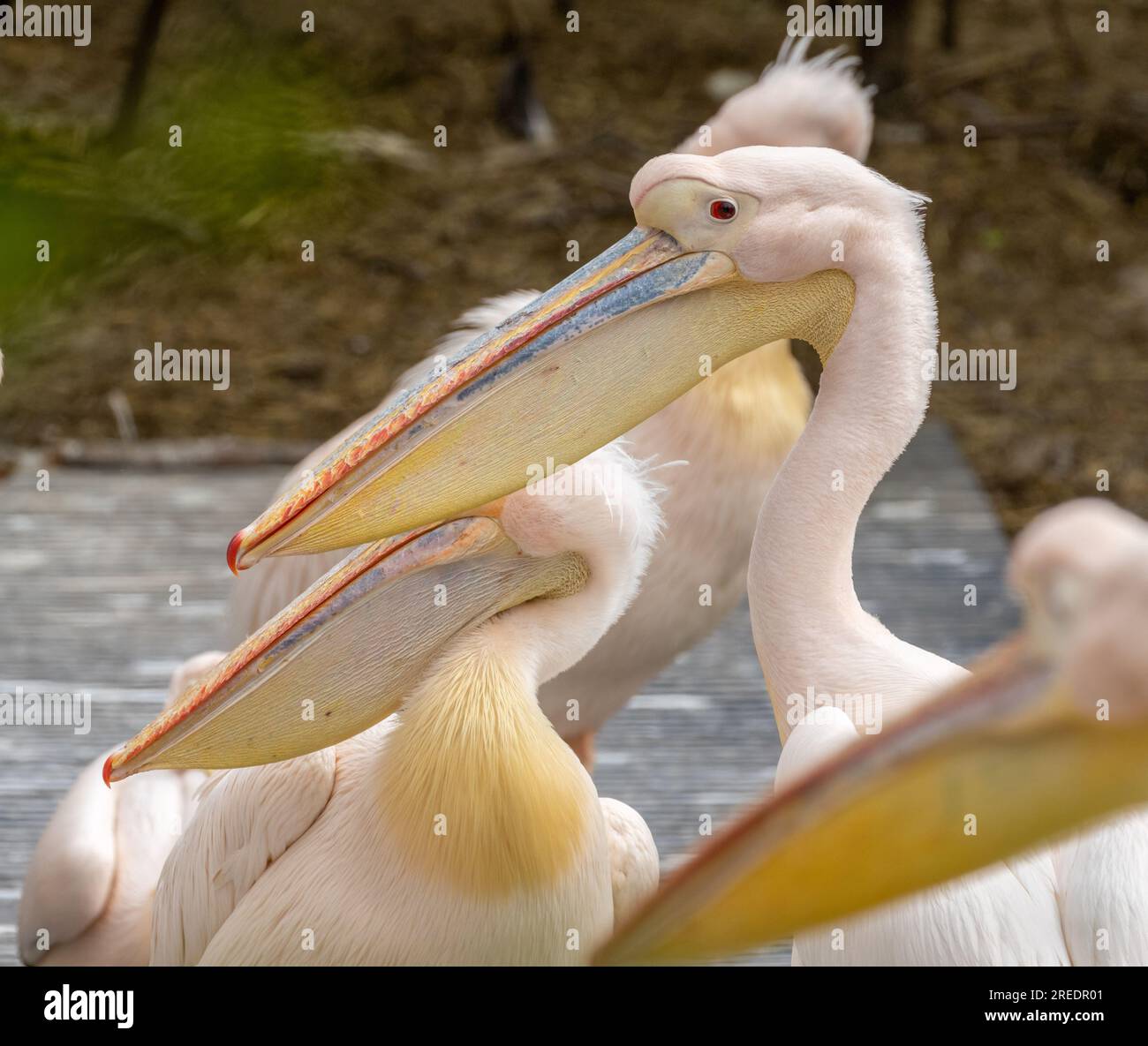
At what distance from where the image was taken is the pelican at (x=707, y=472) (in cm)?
272

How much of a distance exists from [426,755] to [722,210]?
0.78 meters

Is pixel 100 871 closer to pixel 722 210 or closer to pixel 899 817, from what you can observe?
pixel 722 210

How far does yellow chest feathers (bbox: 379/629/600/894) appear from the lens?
5.91 feet

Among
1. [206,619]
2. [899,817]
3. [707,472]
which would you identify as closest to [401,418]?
[707,472]

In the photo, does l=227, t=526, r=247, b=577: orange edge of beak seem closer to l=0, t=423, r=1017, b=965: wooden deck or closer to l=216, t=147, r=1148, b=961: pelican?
l=216, t=147, r=1148, b=961: pelican

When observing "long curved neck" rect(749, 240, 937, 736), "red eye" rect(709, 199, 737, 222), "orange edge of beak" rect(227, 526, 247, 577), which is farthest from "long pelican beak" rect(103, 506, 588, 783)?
"red eye" rect(709, 199, 737, 222)

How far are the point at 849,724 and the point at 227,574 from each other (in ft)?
8.49

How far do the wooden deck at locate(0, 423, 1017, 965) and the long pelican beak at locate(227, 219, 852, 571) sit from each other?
3.87 ft

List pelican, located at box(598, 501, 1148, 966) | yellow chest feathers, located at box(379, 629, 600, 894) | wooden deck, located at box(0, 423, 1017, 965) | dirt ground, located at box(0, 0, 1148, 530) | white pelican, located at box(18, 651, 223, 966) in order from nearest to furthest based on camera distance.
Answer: pelican, located at box(598, 501, 1148, 966), yellow chest feathers, located at box(379, 629, 600, 894), white pelican, located at box(18, 651, 223, 966), wooden deck, located at box(0, 423, 1017, 965), dirt ground, located at box(0, 0, 1148, 530)

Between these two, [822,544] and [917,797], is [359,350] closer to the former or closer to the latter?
[822,544]

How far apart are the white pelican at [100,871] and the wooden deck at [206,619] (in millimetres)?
235

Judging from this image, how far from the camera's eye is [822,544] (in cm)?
206

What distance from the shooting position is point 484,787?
1809 mm

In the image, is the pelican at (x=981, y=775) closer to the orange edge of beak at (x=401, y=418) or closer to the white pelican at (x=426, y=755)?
the white pelican at (x=426, y=755)
